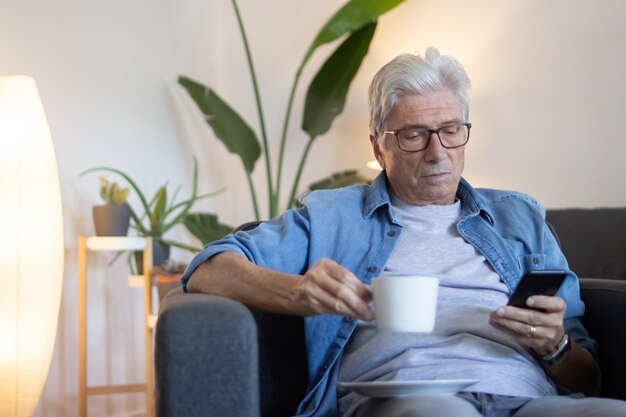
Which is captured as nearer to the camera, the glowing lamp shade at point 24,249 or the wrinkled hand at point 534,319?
the wrinkled hand at point 534,319

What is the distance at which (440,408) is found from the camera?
102 centimetres

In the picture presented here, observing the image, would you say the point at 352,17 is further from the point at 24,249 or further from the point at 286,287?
the point at 286,287

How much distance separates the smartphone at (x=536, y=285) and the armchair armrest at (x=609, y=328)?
24cm

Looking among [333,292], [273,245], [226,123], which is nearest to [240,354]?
[333,292]

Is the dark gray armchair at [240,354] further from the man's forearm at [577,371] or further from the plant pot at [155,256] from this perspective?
the plant pot at [155,256]

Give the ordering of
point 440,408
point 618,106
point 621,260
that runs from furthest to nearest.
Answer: point 618,106
point 621,260
point 440,408

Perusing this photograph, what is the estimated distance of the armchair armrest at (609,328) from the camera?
1.35m

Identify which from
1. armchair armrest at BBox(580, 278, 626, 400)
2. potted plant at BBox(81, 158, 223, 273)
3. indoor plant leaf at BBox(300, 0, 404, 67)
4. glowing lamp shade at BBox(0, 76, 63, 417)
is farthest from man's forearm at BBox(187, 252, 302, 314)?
indoor plant leaf at BBox(300, 0, 404, 67)

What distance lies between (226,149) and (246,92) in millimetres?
263

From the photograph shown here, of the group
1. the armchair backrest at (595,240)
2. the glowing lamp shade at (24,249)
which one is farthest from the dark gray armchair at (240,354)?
the glowing lamp shade at (24,249)

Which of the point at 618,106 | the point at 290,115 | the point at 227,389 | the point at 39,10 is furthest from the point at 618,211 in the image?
the point at 39,10

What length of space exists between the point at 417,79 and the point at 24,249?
3.85 ft

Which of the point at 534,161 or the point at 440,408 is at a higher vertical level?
the point at 534,161

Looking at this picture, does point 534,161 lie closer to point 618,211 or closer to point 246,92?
point 618,211
